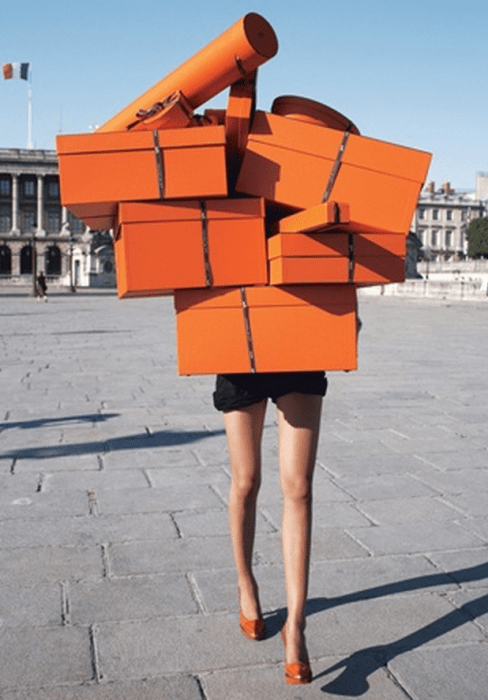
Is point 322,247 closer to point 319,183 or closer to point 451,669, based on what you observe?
point 319,183

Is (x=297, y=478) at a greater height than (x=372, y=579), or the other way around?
(x=297, y=478)

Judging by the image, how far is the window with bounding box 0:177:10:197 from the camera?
101 meters

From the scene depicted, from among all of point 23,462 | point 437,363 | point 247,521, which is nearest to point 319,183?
point 247,521

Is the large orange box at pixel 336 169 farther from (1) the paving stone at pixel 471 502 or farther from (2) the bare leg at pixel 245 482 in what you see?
(1) the paving stone at pixel 471 502

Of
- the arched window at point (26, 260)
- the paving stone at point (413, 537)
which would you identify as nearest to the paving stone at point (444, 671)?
the paving stone at point (413, 537)

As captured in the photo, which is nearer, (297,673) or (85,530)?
(297,673)

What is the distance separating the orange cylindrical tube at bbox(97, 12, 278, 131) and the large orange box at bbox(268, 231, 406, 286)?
515 millimetres

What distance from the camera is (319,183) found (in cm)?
303

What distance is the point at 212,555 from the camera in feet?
14.3

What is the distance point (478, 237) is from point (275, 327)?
118974 mm

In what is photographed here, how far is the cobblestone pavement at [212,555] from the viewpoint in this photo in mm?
3104

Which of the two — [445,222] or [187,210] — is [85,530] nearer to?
[187,210]

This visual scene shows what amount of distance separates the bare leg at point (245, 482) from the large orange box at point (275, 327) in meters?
0.23

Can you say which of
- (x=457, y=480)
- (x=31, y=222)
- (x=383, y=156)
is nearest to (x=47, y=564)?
(x=383, y=156)
